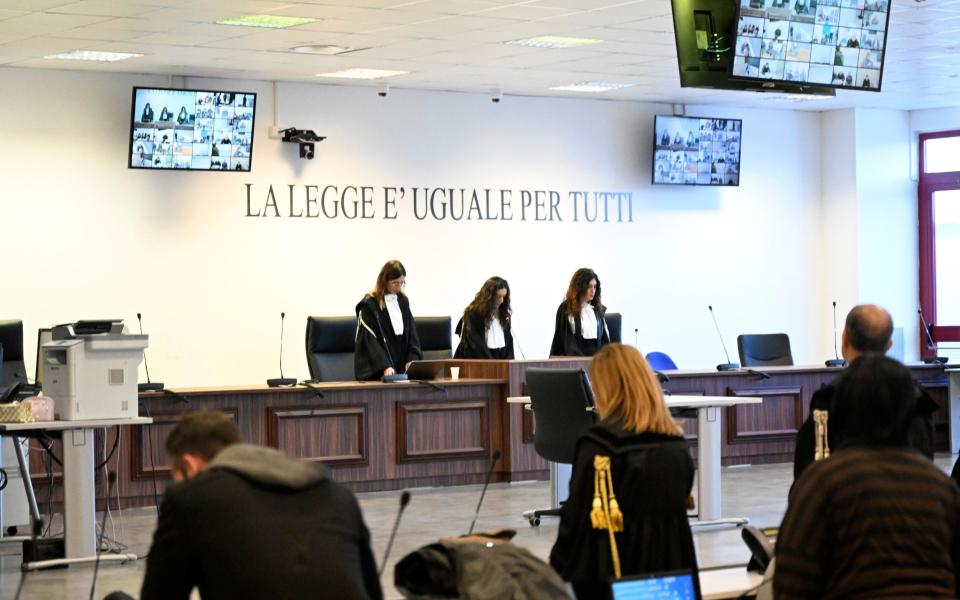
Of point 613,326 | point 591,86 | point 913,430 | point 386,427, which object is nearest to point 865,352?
point 913,430

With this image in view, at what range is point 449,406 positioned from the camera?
1092 cm

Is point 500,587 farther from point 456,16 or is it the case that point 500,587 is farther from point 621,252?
point 621,252

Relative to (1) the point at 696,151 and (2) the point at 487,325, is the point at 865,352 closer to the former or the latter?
(2) the point at 487,325

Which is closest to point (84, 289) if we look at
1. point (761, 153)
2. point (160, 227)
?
point (160, 227)

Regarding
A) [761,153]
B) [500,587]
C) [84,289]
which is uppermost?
[761,153]

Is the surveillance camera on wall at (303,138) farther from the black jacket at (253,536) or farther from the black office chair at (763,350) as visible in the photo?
the black jacket at (253,536)

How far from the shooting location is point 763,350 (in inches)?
505

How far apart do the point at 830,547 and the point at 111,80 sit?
1012cm

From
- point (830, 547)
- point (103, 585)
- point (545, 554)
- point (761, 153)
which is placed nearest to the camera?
point (830, 547)

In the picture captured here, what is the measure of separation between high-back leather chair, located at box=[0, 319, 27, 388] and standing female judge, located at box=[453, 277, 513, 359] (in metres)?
3.33

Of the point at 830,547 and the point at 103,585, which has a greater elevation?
the point at 830,547

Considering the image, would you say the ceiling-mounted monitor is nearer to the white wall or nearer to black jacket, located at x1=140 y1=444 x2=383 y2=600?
black jacket, located at x1=140 y1=444 x2=383 y2=600

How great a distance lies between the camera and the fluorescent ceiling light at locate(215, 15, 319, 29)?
33.3ft

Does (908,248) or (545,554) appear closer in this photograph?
(545,554)
